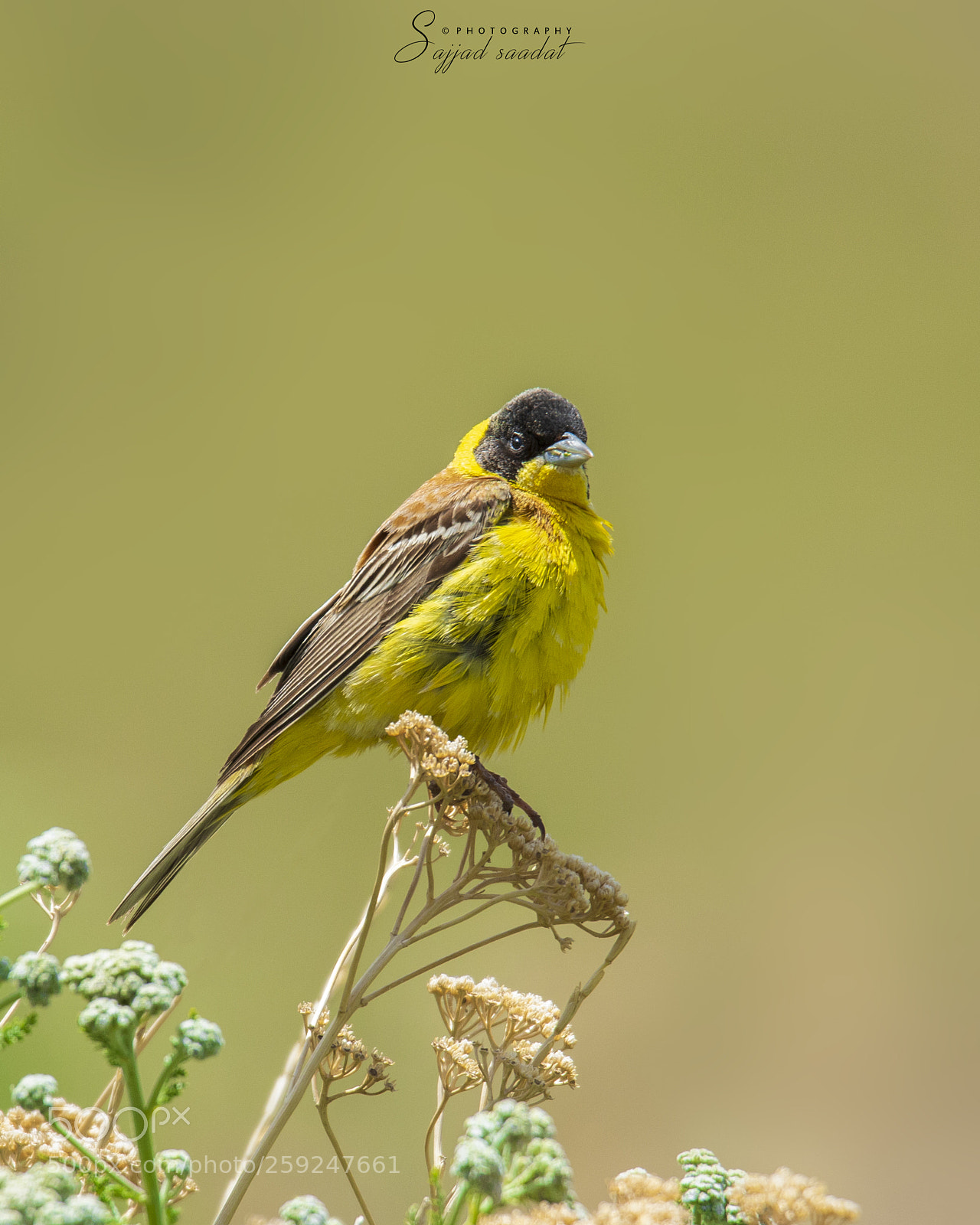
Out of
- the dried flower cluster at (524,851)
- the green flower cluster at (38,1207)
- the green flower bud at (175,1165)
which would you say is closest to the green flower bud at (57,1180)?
the green flower cluster at (38,1207)

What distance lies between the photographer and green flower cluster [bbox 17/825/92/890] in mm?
861

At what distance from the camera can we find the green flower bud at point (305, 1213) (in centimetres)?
81

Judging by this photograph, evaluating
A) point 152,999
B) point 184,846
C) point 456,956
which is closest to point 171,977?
point 152,999

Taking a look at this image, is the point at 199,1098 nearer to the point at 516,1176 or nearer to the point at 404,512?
the point at 404,512

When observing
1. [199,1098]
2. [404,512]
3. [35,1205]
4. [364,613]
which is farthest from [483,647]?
[199,1098]

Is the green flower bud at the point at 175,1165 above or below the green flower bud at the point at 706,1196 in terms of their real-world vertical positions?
below

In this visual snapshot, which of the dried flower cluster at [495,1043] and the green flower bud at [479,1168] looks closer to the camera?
the green flower bud at [479,1168]

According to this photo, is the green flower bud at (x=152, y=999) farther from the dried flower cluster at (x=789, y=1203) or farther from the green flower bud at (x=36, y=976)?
the dried flower cluster at (x=789, y=1203)

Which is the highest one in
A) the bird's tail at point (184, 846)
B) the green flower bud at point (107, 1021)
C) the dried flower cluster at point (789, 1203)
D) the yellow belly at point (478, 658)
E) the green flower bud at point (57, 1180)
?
the yellow belly at point (478, 658)

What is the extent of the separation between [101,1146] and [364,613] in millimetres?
1862

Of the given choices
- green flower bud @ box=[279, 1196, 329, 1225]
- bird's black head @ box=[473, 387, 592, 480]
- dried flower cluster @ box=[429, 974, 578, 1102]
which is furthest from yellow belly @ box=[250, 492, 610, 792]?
green flower bud @ box=[279, 1196, 329, 1225]

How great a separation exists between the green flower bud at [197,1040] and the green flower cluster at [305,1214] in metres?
0.13

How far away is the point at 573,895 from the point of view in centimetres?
153

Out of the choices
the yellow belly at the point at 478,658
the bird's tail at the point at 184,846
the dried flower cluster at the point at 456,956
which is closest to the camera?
the dried flower cluster at the point at 456,956
